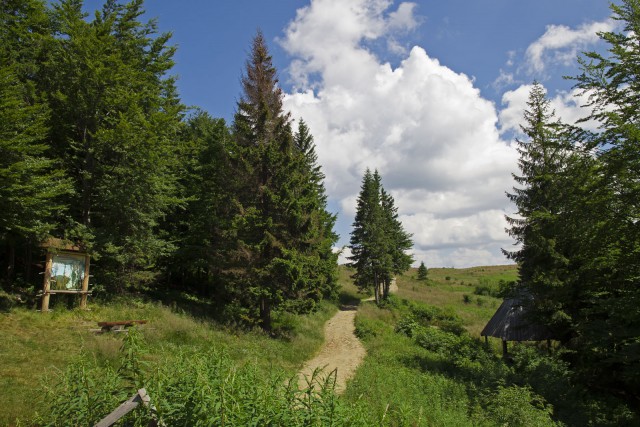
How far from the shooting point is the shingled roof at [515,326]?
66.2 feet

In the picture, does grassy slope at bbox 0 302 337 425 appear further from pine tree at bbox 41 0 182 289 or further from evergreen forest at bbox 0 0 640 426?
pine tree at bbox 41 0 182 289

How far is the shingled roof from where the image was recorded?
795 inches

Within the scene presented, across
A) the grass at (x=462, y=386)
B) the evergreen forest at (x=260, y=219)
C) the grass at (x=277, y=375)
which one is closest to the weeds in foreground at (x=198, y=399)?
the grass at (x=277, y=375)

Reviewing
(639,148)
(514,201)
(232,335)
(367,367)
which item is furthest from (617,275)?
(232,335)

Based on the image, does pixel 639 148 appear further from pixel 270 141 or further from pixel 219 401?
pixel 270 141

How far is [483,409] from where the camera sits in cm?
1269

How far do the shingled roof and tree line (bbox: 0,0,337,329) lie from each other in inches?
444

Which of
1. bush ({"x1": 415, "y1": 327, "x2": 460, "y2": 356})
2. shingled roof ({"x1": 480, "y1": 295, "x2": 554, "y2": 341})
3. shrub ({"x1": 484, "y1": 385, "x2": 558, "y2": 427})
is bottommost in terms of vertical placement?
bush ({"x1": 415, "y1": 327, "x2": 460, "y2": 356})

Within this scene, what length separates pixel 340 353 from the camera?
21.0m

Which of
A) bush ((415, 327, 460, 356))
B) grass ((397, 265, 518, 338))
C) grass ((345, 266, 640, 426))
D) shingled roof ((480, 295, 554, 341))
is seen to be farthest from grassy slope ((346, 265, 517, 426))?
shingled roof ((480, 295, 554, 341))

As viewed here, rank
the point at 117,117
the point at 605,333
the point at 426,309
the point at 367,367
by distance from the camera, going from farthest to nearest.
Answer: the point at 426,309 → the point at 117,117 → the point at 367,367 → the point at 605,333

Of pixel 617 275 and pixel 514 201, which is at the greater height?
pixel 514 201

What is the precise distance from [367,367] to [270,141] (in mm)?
13347

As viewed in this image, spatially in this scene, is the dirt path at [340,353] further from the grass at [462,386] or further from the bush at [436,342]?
the bush at [436,342]
